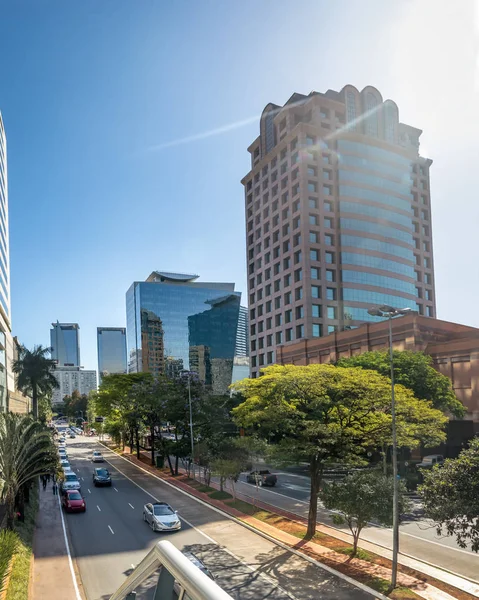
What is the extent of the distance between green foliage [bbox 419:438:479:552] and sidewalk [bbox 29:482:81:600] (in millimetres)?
13948

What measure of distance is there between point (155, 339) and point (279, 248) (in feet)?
327


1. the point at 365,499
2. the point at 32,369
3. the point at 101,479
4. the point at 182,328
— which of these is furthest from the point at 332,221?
the point at 182,328

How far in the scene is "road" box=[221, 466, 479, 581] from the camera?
78.5 ft

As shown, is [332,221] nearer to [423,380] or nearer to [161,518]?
[423,380]

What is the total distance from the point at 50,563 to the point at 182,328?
161890 millimetres

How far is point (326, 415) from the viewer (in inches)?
1111

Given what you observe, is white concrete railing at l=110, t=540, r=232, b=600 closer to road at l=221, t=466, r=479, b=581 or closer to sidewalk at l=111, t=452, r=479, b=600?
road at l=221, t=466, r=479, b=581

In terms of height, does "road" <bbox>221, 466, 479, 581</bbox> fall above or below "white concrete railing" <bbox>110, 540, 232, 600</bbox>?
below

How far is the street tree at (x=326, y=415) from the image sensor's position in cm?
2670

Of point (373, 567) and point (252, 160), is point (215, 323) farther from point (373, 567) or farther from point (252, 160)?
point (373, 567)

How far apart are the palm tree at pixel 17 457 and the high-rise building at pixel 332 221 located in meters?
57.3

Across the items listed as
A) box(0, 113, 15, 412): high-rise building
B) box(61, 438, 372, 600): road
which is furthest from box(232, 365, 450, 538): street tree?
box(0, 113, 15, 412): high-rise building

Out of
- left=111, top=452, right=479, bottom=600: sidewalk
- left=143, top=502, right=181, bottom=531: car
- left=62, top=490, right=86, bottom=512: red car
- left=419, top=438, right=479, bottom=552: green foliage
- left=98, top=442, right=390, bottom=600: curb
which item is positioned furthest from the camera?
left=62, top=490, right=86, bottom=512: red car

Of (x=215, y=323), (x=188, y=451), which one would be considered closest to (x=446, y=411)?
(x=188, y=451)
